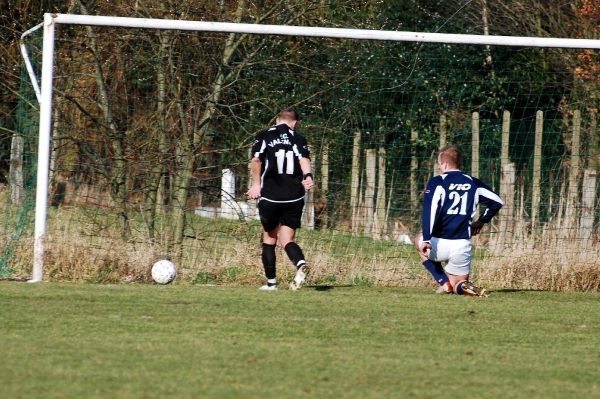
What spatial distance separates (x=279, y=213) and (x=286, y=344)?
9.66ft

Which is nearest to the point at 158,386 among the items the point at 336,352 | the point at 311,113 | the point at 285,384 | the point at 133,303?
the point at 285,384

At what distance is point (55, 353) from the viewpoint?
5348 mm

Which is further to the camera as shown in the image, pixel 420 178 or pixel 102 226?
pixel 420 178

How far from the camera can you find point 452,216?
339 inches

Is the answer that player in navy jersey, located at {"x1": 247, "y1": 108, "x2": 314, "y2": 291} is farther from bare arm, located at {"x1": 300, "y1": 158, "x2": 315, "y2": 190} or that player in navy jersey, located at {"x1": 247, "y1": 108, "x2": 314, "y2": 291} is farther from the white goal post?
the white goal post

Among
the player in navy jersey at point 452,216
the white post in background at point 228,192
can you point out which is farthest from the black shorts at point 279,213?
the white post in background at point 228,192

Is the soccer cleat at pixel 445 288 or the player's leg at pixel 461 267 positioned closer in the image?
the player's leg at pixel 461 267

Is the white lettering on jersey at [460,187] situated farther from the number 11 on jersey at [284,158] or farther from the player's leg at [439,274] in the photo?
the number 11 on jersey at [284,158]

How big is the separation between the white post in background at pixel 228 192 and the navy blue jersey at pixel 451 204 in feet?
10.2

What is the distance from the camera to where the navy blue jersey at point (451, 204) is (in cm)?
856

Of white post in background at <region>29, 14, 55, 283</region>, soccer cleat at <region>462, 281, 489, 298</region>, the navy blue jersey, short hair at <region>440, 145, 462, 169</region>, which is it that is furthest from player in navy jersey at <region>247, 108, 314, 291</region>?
white post in background at <region>29, 14, 55, 283</region>

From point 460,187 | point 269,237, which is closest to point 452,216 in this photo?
point 460,187

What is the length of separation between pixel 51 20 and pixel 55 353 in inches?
186

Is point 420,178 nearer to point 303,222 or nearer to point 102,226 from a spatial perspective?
point 303,222
